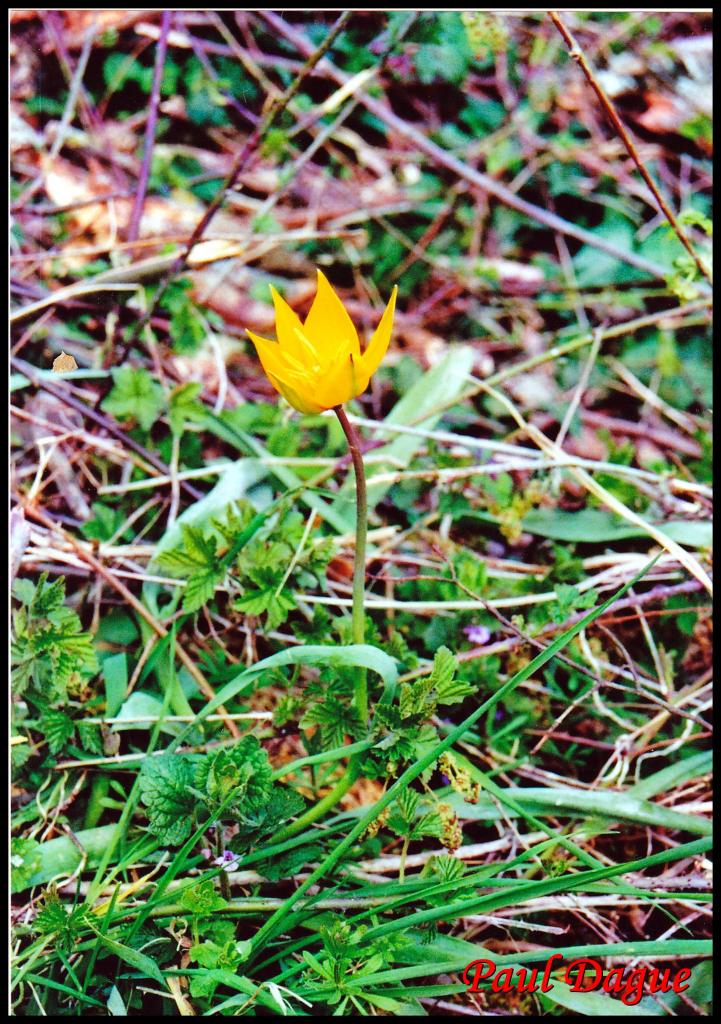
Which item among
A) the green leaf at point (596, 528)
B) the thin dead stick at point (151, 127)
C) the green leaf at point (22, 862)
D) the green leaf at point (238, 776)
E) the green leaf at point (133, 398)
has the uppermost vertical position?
the thin dead stick at point (151, 127)

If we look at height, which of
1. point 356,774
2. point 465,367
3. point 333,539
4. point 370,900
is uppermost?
point 465,367

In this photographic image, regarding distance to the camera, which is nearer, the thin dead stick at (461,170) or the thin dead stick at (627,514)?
the thin dead stick at (627,514)

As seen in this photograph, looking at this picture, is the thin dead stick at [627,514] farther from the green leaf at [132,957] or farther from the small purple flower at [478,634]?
the green leaf at [132,957]

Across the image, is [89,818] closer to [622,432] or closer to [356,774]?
[356,774]

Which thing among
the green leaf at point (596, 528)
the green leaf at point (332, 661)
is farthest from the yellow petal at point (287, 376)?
the green leaf at point (596, 528)

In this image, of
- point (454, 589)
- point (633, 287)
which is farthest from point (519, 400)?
point (454, 589)

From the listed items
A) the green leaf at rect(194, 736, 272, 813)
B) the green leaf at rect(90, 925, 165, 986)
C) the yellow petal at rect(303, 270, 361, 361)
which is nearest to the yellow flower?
the yellow petal at rect(303, 270, 361, 361)

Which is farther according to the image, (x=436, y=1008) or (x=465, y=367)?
(x=465, y=367)
